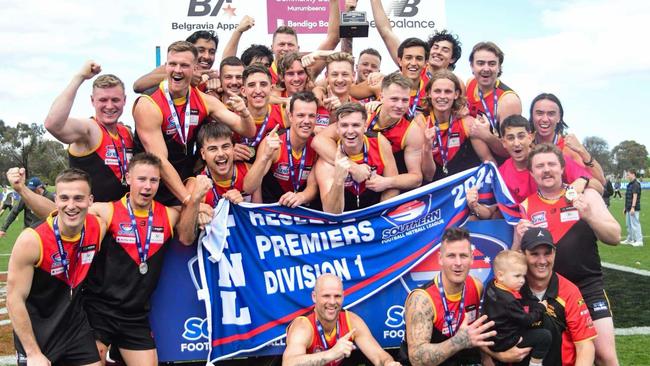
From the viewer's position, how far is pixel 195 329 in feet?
16.9

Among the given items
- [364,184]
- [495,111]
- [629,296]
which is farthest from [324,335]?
[629,296]

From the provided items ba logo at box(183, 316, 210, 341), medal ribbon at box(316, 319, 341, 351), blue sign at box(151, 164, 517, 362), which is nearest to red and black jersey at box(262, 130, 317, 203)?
blue sign at box(151, 164, 517, 362)

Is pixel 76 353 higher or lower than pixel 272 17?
lower

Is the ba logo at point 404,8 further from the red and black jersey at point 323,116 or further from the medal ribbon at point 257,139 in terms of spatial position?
the medal ribbon at point 257,139

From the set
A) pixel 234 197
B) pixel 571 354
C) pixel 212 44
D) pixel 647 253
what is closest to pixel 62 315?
pixel 234 197

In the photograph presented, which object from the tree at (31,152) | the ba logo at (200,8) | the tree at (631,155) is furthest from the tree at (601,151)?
the ba logo at (200,8)

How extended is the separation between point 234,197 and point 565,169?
3.03m

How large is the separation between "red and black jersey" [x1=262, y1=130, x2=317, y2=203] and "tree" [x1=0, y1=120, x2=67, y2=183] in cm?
8139

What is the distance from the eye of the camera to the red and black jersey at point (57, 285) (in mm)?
4527

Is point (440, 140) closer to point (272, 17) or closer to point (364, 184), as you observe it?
point (364, 184)

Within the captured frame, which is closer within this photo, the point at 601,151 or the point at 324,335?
the point at 324,335

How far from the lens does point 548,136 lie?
591 centimetres

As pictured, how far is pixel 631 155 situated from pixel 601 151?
29.9 feet

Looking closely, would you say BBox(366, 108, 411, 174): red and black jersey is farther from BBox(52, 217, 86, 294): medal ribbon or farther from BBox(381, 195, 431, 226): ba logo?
BBox(52, 217, 86, 294): medal ribbon
